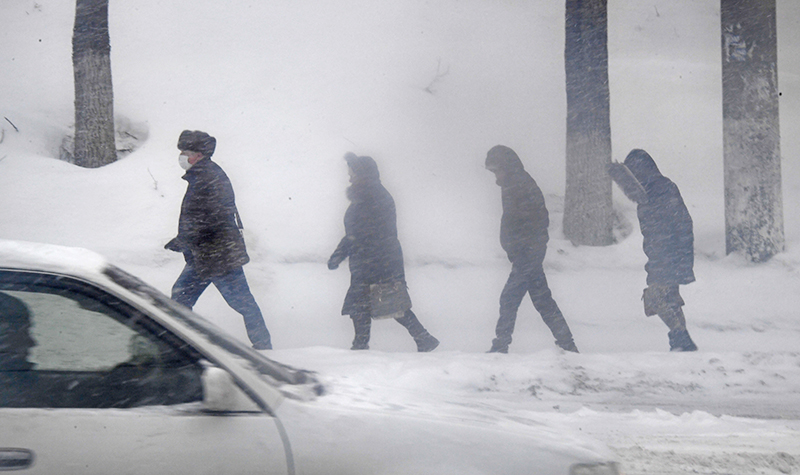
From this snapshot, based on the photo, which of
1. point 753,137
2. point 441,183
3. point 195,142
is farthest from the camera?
point 441,183

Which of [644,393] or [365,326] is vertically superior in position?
[365,326]

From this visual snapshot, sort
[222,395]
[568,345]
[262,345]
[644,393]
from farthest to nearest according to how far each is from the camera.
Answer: [568,345], [262,345], [644,393], [222,395]

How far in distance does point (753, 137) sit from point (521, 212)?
15.4 ft

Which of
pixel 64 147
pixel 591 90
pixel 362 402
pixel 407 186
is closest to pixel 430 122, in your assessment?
pixel 407 186

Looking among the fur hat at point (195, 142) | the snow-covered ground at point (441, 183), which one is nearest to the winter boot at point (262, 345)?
the snow-covered ground at point (441, 183)

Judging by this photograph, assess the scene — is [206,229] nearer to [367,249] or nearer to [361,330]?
[367,249]

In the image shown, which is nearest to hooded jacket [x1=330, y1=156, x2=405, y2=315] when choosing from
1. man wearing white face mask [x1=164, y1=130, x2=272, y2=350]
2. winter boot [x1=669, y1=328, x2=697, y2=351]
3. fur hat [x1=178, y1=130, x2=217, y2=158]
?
man wearing white face mask [x1=164, y1=130, x2=272, y2=350]

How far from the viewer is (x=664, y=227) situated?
6.64 metres

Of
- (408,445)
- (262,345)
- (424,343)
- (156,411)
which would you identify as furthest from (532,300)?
(156,411)

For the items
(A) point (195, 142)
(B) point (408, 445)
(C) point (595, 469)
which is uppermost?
(A) point (195, 142)

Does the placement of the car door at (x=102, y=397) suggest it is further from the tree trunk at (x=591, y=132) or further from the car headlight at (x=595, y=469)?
the tree trunk at (x=591, y=132)

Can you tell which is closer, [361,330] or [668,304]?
[361,330]

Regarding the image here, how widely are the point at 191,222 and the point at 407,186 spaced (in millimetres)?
6093

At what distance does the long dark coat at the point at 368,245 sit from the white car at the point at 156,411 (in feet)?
14.1
